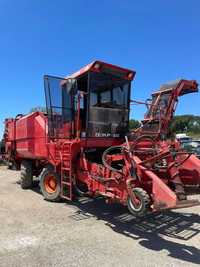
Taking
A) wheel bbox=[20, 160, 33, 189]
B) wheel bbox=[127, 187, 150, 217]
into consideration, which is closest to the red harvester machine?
wheel bbox=[127, 187, 150, 217]

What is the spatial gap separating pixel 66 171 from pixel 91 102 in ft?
5.73

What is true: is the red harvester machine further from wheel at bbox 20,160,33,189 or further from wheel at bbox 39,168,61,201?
wheel at bbox 20,160,33,189

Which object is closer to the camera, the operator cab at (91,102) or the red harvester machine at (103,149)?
the red harvester machine at (103,149)

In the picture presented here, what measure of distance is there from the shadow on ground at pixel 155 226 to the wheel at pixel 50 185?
1.98 ft

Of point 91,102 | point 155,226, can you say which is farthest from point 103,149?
point 155,226

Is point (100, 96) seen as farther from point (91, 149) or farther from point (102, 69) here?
point (91, 149)

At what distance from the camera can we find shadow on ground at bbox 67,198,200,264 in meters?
5.00

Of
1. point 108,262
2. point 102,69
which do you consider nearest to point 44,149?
point 102,69

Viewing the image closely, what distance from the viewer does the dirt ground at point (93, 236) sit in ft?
14.9

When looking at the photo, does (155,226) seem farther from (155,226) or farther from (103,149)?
(103,149)

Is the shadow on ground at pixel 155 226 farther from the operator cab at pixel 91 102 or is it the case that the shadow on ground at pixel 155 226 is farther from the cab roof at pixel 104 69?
the cab roof at pixel 104 69

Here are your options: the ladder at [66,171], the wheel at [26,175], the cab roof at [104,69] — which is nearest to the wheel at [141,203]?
the ladder at [66,171]

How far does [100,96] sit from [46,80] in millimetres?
1413

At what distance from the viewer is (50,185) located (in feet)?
28.4
